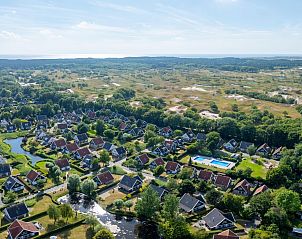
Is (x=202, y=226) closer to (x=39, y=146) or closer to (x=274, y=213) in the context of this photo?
(x=274, y=213)

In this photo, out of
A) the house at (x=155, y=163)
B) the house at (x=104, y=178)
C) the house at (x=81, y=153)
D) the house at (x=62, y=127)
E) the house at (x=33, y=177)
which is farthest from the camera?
the house at (x=62, y=127)

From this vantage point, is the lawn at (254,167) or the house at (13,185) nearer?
the house at (13,185)

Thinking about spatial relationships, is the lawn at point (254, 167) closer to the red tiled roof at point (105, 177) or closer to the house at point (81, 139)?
the red tiled roof at point (105, 177)

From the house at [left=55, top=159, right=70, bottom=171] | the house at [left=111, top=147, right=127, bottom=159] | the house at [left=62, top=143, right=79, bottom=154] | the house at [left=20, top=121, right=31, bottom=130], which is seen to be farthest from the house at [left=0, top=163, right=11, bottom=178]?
the house at [left=20, top=121, right=31, bottom=130]

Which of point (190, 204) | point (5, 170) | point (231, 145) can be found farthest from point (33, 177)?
point (231, 145)

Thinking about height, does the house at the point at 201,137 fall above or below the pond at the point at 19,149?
above

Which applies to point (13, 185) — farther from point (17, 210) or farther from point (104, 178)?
point (104, 178)

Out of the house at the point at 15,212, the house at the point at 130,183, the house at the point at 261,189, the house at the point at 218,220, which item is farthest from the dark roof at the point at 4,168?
the house at the point at 261,189

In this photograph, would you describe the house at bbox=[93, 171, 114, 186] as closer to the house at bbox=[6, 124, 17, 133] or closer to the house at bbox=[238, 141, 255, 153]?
the house at bbox=[238, 141, 255, 153]
